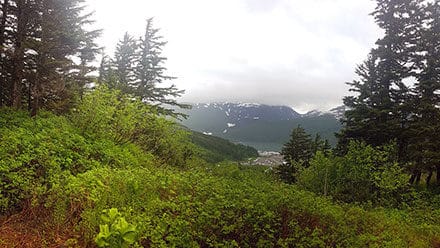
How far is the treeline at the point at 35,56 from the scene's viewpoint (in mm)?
14539

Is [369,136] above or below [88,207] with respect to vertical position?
above

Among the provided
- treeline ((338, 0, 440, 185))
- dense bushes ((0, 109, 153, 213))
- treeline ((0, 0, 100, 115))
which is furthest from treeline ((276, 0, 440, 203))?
treeline ((0, 0, 100, 115))

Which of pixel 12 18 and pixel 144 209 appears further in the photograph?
pixel 12 18

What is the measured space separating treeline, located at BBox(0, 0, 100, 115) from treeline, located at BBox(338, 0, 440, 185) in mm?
17889

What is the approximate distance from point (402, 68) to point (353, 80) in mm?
3230

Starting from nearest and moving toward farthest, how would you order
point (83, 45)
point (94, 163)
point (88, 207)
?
point (88, 207) → point (94, 163) → point (83, 45)

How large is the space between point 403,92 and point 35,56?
21.1 meters

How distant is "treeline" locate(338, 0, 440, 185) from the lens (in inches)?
830

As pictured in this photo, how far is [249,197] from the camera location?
25.6 feet

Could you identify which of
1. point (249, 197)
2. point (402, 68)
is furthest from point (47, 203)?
point (402, 68)

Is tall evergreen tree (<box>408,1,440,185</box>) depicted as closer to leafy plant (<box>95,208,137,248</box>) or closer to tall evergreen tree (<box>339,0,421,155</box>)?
tall evergreen tree (<box>339,0,421,155</box>)

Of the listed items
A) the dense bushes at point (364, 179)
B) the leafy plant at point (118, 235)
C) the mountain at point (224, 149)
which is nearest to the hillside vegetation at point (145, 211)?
the leafy plant at point (118, 235)

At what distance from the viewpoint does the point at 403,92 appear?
2306cm

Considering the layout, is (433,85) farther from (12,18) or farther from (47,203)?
(12,18)
